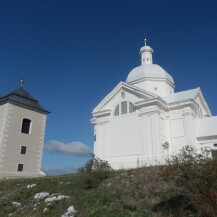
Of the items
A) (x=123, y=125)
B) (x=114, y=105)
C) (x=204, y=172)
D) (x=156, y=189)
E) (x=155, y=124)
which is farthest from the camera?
(x=114, y=105)

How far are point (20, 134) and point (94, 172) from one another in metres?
15.3

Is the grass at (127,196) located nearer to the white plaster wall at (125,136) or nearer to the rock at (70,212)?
the rock at (70,212)

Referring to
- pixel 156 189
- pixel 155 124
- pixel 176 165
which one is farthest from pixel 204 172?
pixel 155 124

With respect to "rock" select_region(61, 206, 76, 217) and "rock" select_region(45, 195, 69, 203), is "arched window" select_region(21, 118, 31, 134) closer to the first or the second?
"rock" select_region(45, 195, 69, 203)

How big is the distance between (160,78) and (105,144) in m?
10.4

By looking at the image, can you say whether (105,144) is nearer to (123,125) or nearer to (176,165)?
(123,125)

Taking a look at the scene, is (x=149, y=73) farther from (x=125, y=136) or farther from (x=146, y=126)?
(x=125, y=136)

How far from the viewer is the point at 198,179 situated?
7895 millimetres

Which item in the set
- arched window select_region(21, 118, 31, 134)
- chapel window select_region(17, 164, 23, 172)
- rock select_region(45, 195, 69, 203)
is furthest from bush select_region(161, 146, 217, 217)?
arched window select_region(21, 118, 31, 134)

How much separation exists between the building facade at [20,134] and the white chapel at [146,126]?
291 inches

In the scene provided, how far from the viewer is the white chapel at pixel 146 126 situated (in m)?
22.3

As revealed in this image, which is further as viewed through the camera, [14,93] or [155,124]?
[14,93]

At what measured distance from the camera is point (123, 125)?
24.4m

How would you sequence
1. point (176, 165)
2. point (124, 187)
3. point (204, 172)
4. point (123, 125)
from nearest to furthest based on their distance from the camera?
point (204, 172) < point (176, 165) < point (124, 187) < point (123, 125)
